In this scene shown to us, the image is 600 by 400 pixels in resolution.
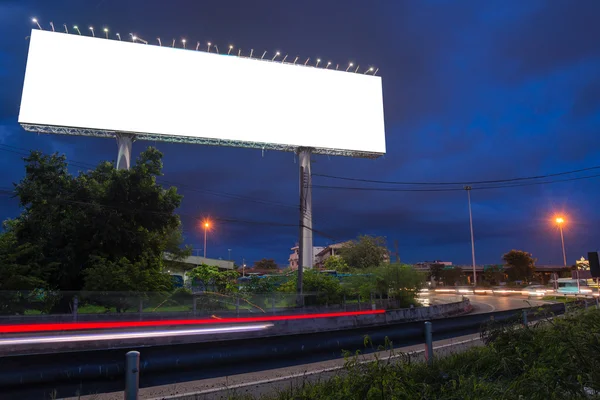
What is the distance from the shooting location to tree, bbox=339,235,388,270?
57.2m

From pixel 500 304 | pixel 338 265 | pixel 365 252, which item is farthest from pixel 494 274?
pixel 500 304

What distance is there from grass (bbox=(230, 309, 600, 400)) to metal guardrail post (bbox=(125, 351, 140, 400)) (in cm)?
159

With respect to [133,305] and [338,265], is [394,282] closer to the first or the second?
[133,305]

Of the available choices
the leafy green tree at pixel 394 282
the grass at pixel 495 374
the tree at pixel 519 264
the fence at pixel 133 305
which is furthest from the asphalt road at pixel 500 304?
the tree at pixel 519 264

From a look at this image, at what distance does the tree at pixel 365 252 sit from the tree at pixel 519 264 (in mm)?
33916

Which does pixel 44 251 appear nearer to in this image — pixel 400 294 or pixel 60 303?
pixel 60 303

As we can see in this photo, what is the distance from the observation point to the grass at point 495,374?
3.75m

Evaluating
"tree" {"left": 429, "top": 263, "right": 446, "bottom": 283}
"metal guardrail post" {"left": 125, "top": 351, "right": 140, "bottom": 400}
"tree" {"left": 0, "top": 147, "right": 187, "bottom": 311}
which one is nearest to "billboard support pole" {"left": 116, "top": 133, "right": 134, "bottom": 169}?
"tree" {"left": 0, "top": 147, "right": 187, "bottom": 311}

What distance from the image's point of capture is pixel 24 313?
15461 millimetres

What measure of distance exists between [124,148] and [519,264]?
238 ft

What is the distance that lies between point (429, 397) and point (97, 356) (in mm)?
2937

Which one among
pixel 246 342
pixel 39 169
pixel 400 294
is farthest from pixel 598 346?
pixel 39 169

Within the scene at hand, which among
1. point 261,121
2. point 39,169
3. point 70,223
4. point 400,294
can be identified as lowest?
point 400,294

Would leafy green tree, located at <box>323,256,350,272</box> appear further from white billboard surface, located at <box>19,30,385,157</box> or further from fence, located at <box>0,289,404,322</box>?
fence, located at <box>0,289,404,322</box>
